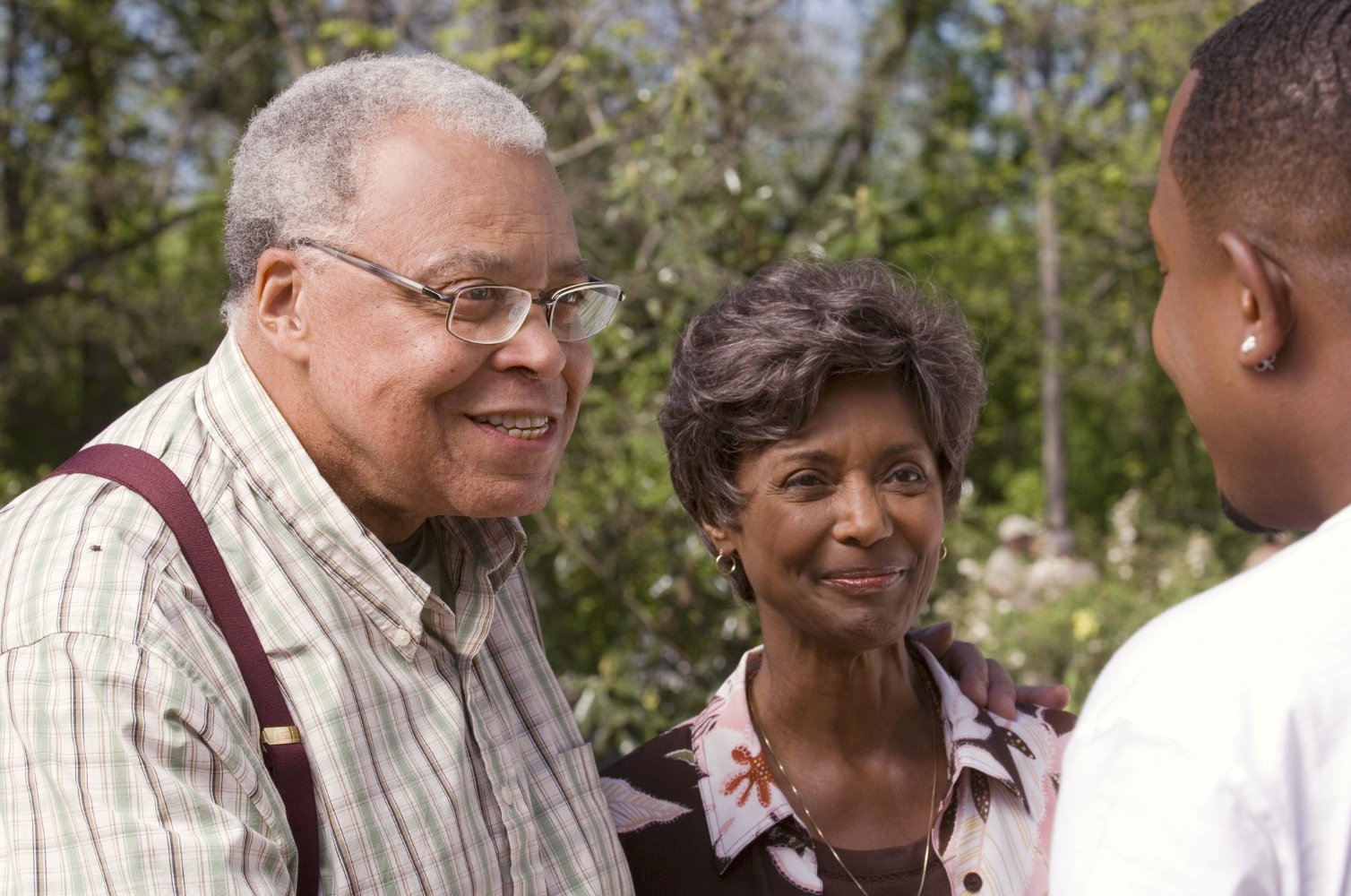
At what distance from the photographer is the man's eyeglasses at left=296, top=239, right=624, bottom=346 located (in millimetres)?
1835

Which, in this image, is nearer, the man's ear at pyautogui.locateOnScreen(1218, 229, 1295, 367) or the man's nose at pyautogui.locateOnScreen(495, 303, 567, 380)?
the man's ear at pyautogui.locateOnScreen(1218, 229, 1295, 367)

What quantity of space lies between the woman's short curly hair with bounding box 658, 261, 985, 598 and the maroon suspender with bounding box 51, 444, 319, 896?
1.04 meters

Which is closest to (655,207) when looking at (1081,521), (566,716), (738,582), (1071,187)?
A: (738,582)

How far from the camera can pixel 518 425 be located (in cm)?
194

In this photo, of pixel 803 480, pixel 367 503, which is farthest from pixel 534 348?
pixel 803 480

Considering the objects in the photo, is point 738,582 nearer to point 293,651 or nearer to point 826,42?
point 293,651

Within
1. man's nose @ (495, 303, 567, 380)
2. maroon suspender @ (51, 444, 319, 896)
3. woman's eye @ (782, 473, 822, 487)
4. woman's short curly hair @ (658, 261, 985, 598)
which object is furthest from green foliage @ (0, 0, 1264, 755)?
maroon suspender @ (51, 444, 319, 896)

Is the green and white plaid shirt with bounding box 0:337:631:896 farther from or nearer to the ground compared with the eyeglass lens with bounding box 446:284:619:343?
nearer to the ground

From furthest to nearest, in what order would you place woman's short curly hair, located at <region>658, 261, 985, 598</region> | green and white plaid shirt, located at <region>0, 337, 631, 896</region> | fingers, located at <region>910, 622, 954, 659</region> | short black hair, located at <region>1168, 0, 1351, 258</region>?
fingers, located at <region>910, 622, 954, 659</region>
woman's short curly hair, located at <region>658, 261, 985, 598</region>
green and white plaid shirt, located at <region>0, 337, 631, 896</region>
short black hair, located at <region>1168, 0, 1351, 258</region>

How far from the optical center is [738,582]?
269 cm

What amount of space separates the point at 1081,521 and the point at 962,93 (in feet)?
20.5

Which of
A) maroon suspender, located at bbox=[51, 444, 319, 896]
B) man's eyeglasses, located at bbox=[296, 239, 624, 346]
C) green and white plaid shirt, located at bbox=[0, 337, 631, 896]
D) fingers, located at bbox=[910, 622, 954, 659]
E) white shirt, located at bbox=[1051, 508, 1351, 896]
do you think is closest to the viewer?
white shirt, located at bbox=[1051, 508, 1351, 896]

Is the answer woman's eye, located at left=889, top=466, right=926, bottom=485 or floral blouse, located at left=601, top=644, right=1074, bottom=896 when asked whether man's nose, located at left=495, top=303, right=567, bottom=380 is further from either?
floral blouse, located at left=601, top=644, right=1074, bottom=896

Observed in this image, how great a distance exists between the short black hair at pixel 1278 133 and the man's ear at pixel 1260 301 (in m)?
0.01
